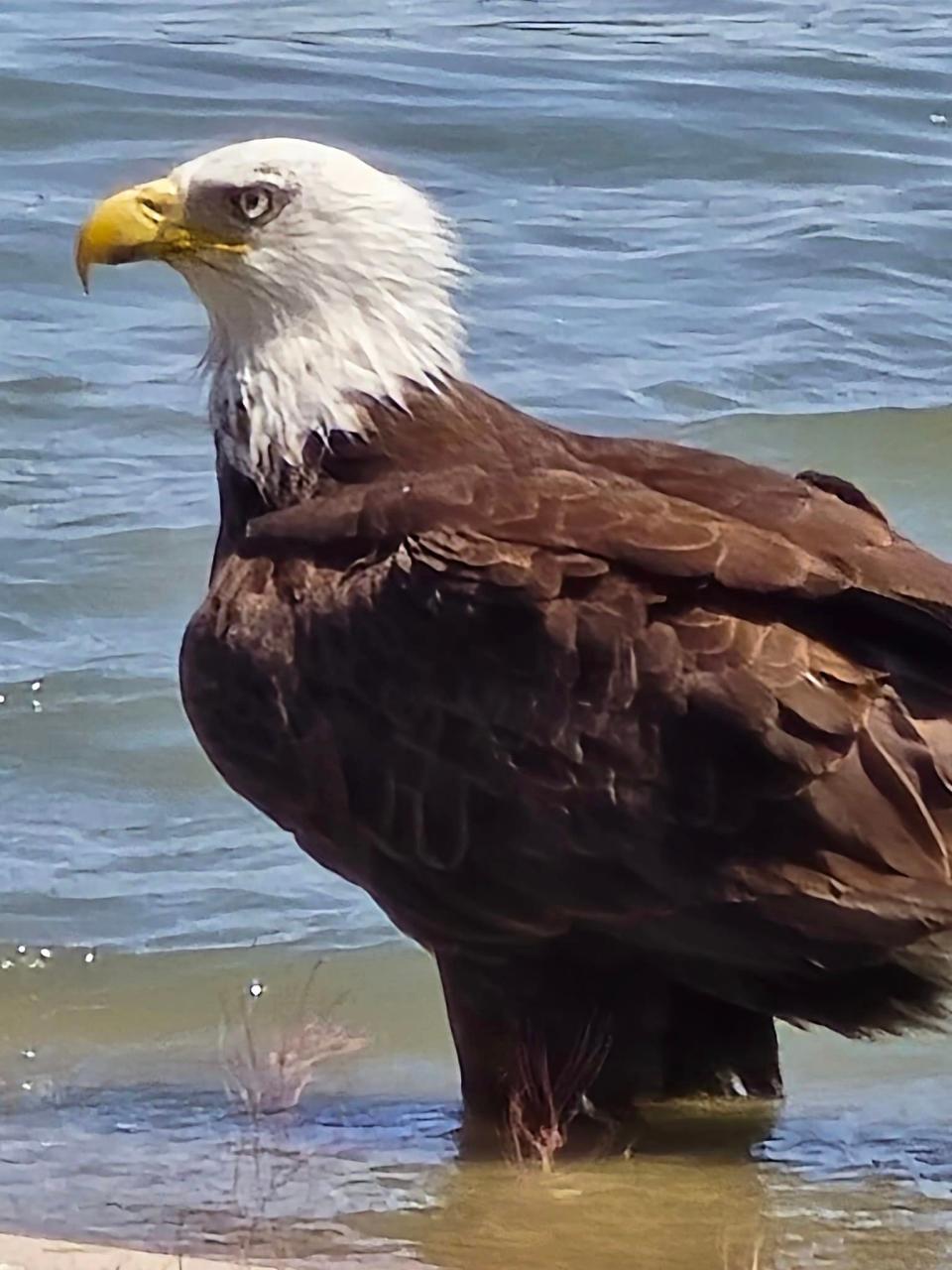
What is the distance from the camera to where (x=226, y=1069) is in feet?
24.0

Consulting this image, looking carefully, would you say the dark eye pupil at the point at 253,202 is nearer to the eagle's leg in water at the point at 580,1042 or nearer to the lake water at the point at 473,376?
the lake water at the point at 473,376

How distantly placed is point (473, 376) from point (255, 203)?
4804 millimetres

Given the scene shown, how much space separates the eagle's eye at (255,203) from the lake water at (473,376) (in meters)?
0.71

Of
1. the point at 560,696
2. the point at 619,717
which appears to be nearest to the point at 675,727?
the point at 619,717

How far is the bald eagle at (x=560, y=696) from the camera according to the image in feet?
20.7

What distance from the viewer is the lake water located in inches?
254

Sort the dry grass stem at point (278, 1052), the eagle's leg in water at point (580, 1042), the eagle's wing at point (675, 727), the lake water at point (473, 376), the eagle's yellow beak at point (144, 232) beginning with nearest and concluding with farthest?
1. the eagle's wing at point (675, 727)
2. the lake water at point (473, 376)
3. the eagle's leg in water at point (580, 1042)
4. the dry grass stem at point (278, 1052)
5. the eagle's yellow beak at point (144, 232)

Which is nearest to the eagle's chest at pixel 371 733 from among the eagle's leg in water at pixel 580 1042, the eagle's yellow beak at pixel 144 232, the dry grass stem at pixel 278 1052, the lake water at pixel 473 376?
the eagle's leg in water at pixel 580 1042

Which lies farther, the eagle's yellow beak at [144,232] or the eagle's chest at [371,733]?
the eagle's yellow beak at [144,232]

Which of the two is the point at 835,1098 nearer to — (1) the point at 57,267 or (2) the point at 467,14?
(1) the point at 57,267

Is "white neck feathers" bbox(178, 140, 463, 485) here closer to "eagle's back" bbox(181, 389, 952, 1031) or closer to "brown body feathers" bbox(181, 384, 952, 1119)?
"brown body feathers" bbox(181, 384, 952, 1119)

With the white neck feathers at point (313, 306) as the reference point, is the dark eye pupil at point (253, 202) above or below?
above

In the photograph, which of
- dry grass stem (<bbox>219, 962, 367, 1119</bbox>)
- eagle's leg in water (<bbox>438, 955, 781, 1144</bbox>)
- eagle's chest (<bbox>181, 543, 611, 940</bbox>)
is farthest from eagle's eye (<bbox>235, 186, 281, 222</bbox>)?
dry grass stem (<bbox>219, 962, 367, 1119</bbox>)

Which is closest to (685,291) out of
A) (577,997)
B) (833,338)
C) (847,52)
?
(833,338)
